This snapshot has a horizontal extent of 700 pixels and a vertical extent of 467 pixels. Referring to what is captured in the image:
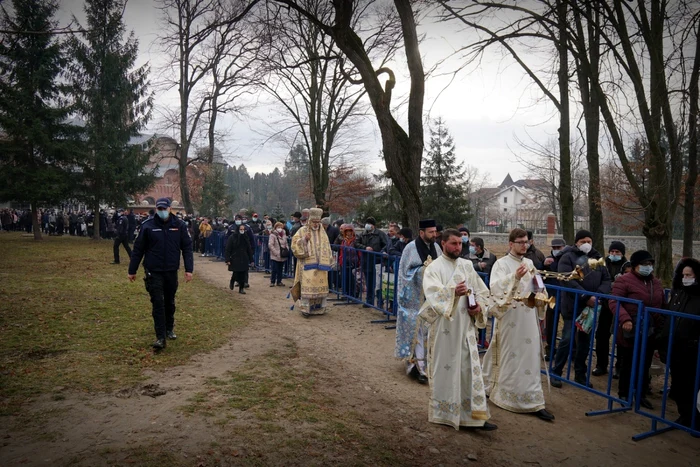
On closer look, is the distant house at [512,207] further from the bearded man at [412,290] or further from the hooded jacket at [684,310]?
the hooded jacket at [684,310]

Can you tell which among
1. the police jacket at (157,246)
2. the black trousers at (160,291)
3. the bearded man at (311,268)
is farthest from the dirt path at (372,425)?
the bearded man at (311,268)

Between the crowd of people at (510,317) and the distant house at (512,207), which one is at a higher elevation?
the distant house at (512,207)

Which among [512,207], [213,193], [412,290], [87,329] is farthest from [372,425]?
[512,207]

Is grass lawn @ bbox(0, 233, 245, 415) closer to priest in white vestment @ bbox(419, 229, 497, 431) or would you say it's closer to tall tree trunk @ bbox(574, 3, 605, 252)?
priest in white vestment @ bbox(419, 229, 497, 431)

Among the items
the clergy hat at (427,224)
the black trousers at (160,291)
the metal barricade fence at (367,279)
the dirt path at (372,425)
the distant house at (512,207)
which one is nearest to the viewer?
the dirt path at (372,425)

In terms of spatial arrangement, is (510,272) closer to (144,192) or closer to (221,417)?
(221,417)

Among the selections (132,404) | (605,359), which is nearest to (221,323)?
(132,404)

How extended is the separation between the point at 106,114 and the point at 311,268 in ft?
82.7

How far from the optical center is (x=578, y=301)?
6172 mm

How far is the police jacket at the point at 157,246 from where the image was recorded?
690cm

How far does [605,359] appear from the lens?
684 cm

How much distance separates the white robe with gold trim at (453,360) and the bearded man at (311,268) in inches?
203

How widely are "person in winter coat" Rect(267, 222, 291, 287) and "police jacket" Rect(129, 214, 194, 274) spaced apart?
20.8 ft

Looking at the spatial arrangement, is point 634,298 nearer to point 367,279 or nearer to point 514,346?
point 514,346
